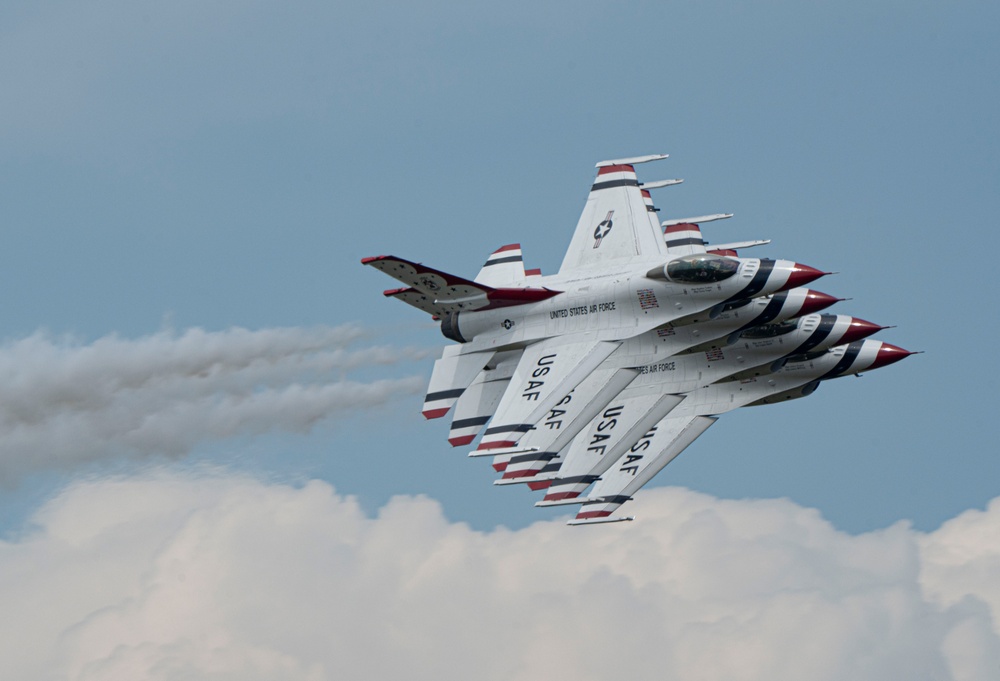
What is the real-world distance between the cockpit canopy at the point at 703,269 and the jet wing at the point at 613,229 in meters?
3.38

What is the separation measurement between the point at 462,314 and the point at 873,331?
14.1 metres

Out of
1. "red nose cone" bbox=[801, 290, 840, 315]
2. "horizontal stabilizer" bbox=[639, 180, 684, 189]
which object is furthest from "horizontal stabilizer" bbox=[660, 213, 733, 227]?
"red nose cone" bbox=[801, 290, 840, 315]

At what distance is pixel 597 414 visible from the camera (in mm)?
62875

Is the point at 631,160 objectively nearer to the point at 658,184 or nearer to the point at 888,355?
the point at 658,184

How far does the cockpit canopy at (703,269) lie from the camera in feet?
197

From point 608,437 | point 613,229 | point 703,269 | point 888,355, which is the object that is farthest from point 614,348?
point 888,355

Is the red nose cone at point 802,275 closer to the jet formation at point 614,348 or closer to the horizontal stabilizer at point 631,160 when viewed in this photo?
the jet formation at point 614,348

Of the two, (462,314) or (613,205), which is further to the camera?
(613,205)

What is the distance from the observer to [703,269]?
6016 cm

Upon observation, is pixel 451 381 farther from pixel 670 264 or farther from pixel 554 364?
pixel 670 264

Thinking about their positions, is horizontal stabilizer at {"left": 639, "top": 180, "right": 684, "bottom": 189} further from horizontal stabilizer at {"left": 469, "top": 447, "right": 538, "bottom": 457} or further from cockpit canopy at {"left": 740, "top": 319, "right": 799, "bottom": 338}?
horizontal stabilizer at {"left": 469, "top": 447, "right": 538, "bottom": 457}

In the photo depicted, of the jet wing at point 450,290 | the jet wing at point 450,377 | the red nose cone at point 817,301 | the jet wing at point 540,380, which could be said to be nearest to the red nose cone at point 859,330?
the red nose cone at point 817,301

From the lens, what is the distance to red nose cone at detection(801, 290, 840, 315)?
61.3 m

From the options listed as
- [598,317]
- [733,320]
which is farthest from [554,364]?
[733,320]
